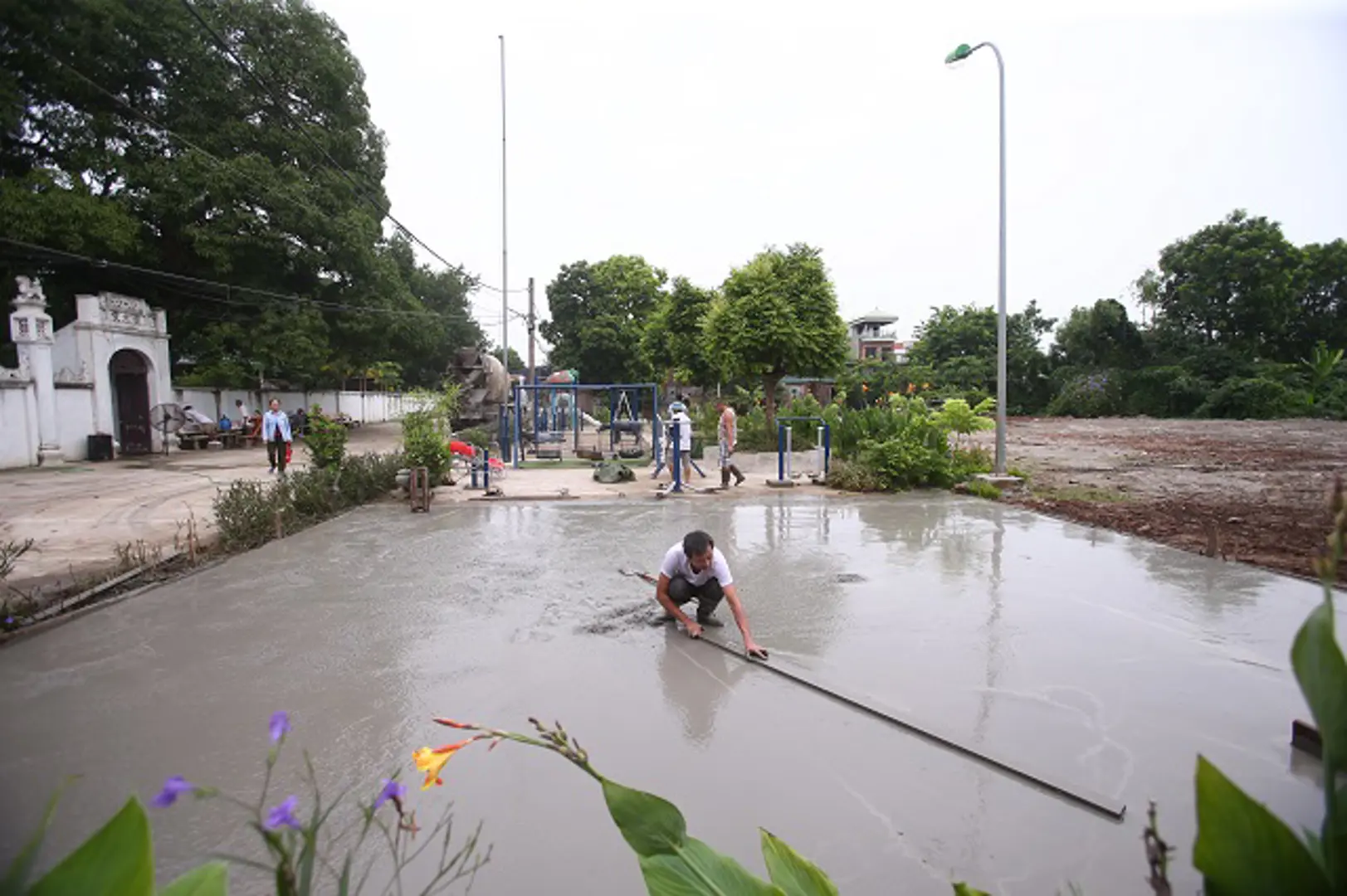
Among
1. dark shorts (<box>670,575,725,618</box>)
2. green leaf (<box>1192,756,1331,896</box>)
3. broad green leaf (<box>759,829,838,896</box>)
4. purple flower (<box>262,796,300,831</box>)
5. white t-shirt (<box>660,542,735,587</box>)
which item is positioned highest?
green leaf (<box>1192,756,1331,896</box>)

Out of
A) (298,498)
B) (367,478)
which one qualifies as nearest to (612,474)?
(367,478)

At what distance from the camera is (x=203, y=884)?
0.73 m

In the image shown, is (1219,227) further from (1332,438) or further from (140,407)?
(140,407)

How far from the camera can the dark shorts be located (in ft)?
16.4

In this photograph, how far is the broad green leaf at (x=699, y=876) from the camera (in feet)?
2.87

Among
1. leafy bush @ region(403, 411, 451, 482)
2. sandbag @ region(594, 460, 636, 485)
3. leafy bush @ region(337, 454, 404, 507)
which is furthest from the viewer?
sandbag @ region(594, 460, 636, 485)

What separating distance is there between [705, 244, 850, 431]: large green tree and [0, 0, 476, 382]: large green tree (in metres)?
10.3

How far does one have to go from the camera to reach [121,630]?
5059mm

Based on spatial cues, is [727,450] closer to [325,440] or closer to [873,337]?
[325,440]

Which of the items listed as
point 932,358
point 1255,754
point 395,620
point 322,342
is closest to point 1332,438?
point 932,358

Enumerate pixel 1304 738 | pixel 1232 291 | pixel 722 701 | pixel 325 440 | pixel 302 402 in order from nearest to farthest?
pixel 1304 738
pixel 722 701
pixel 325 440
pixel 302 402
pixel 1232 291

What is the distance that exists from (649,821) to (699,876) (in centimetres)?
9

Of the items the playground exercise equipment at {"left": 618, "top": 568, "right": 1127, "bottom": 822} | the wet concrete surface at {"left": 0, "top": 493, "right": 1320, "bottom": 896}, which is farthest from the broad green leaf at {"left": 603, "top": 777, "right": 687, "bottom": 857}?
the playground exercise equipment at {"left": 618, "top": 568, "right": 1127, "bottom": 822}

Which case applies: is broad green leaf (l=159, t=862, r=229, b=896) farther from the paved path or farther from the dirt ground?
the paved path
